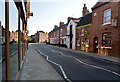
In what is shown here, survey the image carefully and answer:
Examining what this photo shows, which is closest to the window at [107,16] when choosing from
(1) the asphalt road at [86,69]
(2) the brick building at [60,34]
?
(1) the asphalt road at [86,69]

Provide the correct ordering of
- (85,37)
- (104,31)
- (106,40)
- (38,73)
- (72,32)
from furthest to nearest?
1. (72,32)
2. (85,37)
3. (104,31)
4. (106,40)
5. (38,73)

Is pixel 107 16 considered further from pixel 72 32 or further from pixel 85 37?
pixel 72 32

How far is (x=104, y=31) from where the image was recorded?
1320cm

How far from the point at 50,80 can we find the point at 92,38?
44.3 feet

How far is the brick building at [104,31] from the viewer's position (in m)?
11.3

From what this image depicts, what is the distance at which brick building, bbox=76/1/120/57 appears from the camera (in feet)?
37.2

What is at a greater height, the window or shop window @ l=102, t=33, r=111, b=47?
the window

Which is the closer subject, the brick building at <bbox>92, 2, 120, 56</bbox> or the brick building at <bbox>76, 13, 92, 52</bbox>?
the brick building at <bbox>92, 2, 120, 56</bbox>

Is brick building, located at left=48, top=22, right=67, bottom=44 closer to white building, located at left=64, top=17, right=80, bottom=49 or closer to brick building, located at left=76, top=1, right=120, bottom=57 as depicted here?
white building, located at left=64, top=17, right=80, bottom=49

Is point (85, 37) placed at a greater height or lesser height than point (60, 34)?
lesser

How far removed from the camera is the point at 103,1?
1369cm

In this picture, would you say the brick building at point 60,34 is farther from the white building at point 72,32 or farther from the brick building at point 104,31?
the brick building at point 104,31

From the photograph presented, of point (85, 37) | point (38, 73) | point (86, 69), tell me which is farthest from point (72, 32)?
point (38, 73)

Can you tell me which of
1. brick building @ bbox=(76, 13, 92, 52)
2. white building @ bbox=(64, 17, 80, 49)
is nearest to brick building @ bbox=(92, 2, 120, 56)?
brick building @ bbox=(76, 13, 92, 52)
